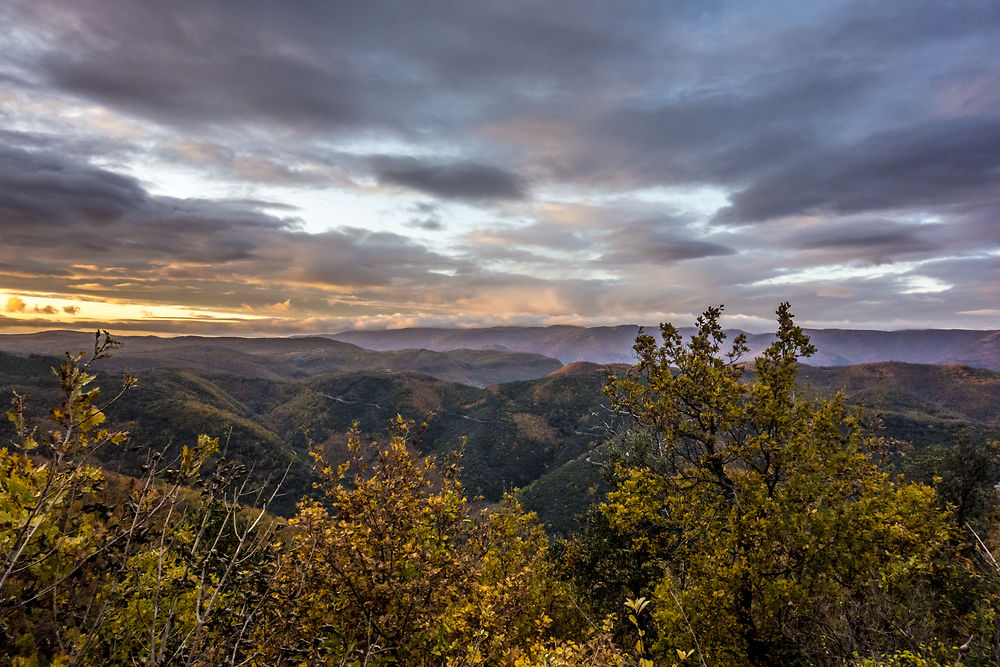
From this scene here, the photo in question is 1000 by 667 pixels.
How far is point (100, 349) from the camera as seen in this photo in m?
5.03

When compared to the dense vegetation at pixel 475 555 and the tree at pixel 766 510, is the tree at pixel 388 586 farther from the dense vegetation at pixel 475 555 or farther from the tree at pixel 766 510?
the tree at pixel 766 510

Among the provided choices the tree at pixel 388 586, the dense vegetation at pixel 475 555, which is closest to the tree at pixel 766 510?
the dense vegetation at pixel 475 555

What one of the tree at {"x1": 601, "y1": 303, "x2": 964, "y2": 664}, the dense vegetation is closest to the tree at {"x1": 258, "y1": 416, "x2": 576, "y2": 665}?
the dense vegetation

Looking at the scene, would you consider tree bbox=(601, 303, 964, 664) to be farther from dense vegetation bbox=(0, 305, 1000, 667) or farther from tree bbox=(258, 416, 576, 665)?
tree bbox=(258, 416, 576, 665)

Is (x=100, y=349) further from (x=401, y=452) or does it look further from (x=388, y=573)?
(x=401, y=452)

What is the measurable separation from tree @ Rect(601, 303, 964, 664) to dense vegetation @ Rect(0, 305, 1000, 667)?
83 millimetres

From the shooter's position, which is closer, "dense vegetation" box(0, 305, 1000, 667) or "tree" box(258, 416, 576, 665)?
"dense vegetation" box(0, 305, 1000, 667)

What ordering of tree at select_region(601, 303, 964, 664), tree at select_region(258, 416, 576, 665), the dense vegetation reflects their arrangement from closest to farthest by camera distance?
the dense vegetation
tree at select_region(258, 416, 576, 665)
tree at select_region(601, 303, 964, 664)

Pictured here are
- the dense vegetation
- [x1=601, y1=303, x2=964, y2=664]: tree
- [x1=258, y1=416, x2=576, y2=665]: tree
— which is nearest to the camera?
the dense vegetation

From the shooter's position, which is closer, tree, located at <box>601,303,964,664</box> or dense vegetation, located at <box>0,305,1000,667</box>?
dense vegetation, located at <box>0,305,1000,667</box>

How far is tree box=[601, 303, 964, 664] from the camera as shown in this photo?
537 inches

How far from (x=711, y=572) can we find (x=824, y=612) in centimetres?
339

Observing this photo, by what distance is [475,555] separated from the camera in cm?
1167

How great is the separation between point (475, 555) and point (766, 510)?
9.38 m
